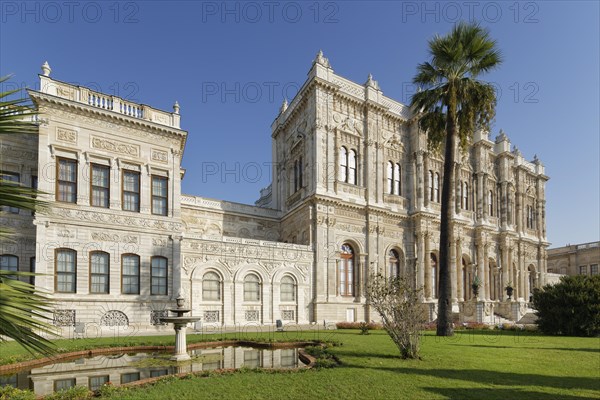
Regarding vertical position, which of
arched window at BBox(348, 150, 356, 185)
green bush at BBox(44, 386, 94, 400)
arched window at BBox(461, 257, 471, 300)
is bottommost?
arched window at BBox(461, 257, 471, 300)

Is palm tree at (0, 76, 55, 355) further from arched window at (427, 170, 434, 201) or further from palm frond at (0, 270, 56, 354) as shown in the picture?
arched window at (427, 170, 434, 201)

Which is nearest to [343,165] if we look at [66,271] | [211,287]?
[211,287]

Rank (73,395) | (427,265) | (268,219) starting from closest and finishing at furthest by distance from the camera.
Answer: (73,395)
(427,265)
(268,219)

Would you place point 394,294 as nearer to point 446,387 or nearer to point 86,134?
point 446,387

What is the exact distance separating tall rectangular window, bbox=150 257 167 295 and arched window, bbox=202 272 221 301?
8.01ft

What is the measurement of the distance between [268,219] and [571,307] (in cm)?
2125

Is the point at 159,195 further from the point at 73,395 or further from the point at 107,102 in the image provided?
the point at 73,395

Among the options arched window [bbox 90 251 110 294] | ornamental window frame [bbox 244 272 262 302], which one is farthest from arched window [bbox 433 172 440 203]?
arched window [bbox 90 251 110 294]

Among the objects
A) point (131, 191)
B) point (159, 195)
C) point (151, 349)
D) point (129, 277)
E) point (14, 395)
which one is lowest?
point (151, 349)

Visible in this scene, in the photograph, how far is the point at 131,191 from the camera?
2261 centimetres

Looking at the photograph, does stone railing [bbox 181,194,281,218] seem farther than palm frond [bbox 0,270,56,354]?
Yes

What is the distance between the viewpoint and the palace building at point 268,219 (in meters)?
20.7

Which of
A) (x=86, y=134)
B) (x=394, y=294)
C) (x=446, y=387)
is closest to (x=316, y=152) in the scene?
(x=86, y=134)

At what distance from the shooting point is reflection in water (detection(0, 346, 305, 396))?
964 cm
